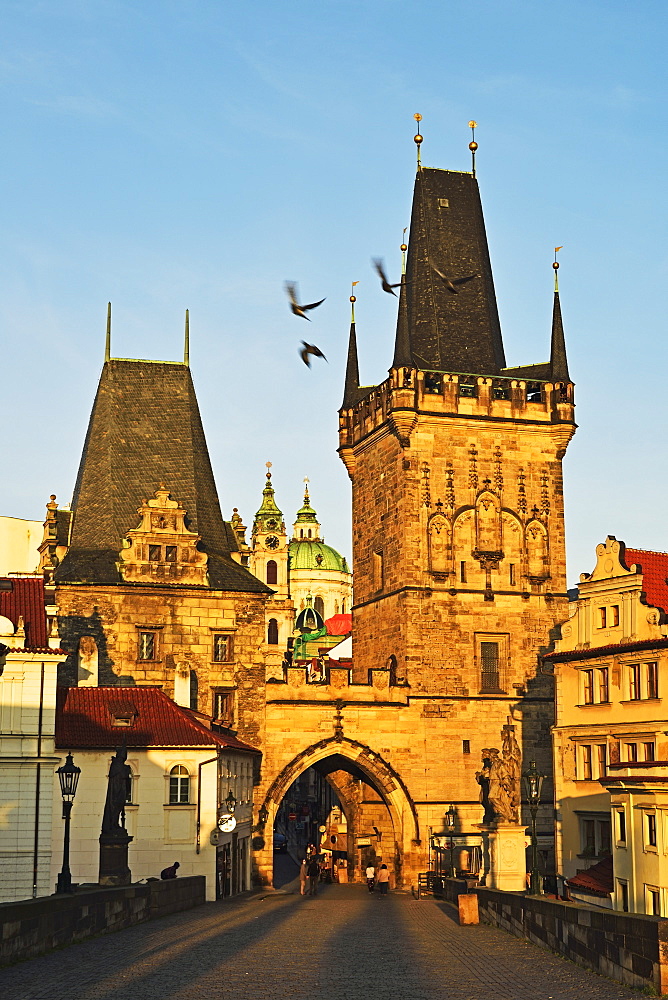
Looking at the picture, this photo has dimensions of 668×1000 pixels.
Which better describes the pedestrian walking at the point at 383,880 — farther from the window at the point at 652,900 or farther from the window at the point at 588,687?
the window at the point at 652,900

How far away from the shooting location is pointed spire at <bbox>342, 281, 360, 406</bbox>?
65062mm

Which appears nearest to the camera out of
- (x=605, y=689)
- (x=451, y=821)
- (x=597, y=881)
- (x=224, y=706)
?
(x=597, y=881)

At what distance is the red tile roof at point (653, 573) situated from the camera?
45812 mm

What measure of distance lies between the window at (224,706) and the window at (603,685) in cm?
1441

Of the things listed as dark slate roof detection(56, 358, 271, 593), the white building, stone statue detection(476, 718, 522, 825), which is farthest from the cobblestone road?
dark slate roof detection(56, 358, 271, 593)

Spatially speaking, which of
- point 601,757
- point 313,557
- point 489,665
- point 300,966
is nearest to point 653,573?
point 601,757

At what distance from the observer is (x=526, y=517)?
60.0m

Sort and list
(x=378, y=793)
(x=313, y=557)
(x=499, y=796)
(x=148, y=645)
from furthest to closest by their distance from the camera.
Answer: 1. (x=313, y=557)
2. (x=378, y=793)
3. (x=148, y=645)
4. (x=499, y=796)

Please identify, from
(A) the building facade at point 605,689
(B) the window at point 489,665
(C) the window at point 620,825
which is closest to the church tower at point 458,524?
(B) the window at point 489,665

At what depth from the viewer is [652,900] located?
30.3 meters

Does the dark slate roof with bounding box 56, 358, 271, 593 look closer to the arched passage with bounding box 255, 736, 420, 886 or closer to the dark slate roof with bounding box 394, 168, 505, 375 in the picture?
the arched passage with bounding box 255, 736, 420, 886

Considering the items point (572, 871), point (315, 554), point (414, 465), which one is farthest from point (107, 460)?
point (315, 554)

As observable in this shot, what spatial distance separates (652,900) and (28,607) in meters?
20.9

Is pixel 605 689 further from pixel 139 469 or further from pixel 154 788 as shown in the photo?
pixel 139 469
